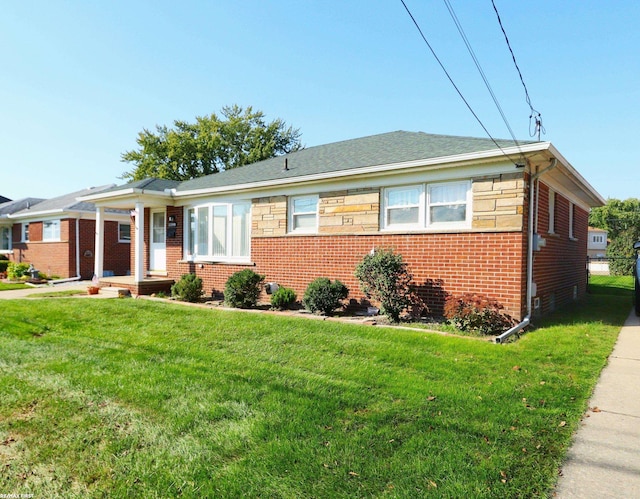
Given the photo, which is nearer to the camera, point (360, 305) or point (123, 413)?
point (123, 413)

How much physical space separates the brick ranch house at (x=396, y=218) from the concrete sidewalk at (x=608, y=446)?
305 cm

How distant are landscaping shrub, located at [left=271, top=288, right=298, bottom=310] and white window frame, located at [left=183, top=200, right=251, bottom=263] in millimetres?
2391

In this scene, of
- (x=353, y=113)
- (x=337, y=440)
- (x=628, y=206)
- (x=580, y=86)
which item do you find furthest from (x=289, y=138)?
(x=628, y=206)

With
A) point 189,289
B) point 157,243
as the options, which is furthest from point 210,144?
point 189,289

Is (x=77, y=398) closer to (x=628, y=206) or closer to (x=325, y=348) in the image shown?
(x=325, y=348)

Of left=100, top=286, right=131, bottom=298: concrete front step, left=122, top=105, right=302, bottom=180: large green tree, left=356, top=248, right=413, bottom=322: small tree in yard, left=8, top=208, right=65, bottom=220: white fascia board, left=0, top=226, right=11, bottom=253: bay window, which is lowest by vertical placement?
left=100, top=286, right=131, bottom=298: concrete front step

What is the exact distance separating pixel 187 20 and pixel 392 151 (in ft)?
16.8

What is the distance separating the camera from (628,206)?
168ft

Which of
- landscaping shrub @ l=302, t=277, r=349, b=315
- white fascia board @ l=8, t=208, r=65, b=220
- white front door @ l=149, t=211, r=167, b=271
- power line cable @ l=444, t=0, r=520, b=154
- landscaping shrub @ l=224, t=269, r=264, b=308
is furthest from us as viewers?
white fascia board @ l=8, t=208, r=65, b=220

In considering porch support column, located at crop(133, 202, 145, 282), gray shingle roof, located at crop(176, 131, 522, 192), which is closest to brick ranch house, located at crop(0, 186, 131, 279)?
porch support column, located at crop(133, 202, 145, 282)

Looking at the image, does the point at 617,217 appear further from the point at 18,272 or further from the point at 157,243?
the point at 18,272

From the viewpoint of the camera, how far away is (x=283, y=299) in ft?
31.5

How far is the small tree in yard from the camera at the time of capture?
26.3 ft

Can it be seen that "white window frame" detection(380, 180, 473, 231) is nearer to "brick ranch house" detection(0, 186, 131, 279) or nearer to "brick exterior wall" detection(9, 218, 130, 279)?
"brick ranch house" detection(0, 186, 131, 279)
